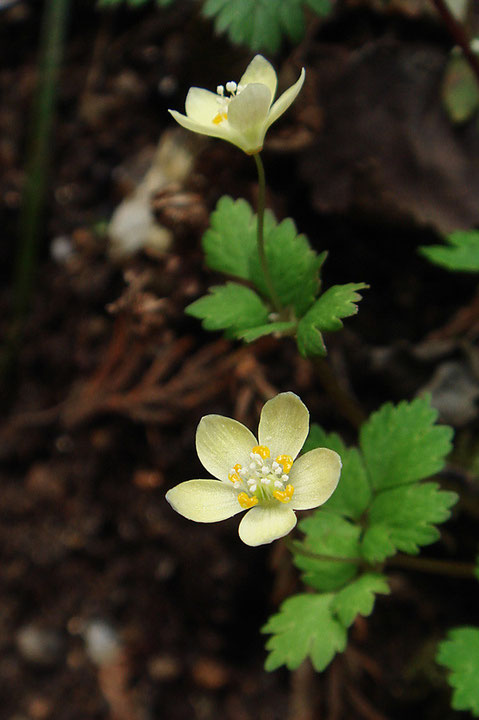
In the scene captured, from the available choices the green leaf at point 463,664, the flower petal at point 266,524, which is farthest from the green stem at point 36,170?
the green leaf at point 463,664

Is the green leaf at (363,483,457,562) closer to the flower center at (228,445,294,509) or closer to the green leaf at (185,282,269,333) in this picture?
the flower center at (228,445,294,509)

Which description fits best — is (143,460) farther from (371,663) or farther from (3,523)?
(371,663)

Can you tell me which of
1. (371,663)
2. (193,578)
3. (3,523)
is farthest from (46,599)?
(371,663)

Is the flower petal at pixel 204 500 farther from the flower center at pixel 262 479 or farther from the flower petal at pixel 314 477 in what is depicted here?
the flower petal at pixel 314 477

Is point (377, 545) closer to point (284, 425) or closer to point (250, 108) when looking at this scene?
point (284, 425)

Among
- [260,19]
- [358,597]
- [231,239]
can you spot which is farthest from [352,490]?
[260,19]

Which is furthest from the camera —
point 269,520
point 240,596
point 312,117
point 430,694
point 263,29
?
point 312,117

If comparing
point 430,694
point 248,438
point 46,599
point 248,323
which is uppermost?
point 248,323
